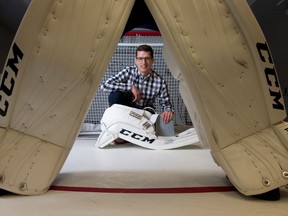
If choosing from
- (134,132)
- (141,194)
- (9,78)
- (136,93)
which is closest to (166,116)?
(136,93)

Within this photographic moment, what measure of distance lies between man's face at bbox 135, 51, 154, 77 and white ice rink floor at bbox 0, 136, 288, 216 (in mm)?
974

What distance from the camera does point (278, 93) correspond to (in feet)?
2.46

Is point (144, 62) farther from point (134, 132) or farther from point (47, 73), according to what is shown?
point (47, 73)

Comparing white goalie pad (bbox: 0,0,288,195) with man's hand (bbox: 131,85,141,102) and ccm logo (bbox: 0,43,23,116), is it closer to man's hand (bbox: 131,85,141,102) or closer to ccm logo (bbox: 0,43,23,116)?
ccm logo (bbox: 0,43,23,116)

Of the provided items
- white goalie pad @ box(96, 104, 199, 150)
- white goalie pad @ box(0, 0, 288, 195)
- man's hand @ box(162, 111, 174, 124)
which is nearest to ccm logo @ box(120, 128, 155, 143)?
white goalie pad @ box(96, 104, 199, 150)

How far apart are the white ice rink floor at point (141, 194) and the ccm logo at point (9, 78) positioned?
0.75ft

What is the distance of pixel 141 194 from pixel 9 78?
1.43 feet

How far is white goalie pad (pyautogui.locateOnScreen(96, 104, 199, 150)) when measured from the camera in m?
1.59

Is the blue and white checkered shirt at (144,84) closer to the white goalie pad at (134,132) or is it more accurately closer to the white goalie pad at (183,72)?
the white goalie pad at (134,132)

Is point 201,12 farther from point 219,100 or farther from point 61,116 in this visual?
point 61,116

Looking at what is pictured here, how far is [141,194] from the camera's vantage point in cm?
78

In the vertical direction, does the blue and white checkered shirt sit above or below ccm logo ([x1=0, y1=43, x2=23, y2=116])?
above

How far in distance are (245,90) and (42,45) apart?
19.9 inches

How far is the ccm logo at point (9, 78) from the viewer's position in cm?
72
